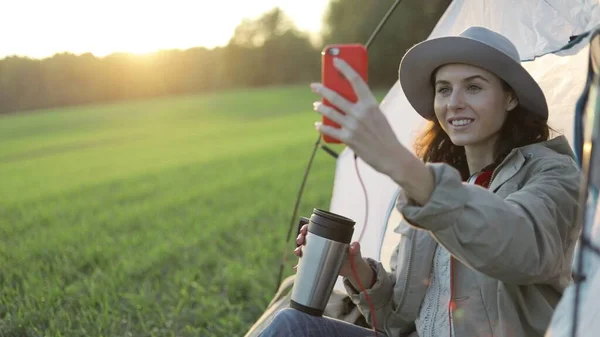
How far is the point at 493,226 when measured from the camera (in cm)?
129

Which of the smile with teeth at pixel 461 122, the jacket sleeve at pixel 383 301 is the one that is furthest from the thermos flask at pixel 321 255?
the smile with teeth at pixel 461 122

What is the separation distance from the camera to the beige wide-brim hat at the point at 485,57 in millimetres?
1744

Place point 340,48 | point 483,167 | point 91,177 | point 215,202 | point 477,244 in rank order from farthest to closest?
point 91,177 < point 215,202 < point 483,167 < point 340,48 < point 477,244

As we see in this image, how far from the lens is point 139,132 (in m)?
16.5

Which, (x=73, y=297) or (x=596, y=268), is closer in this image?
(x=596, y=268)

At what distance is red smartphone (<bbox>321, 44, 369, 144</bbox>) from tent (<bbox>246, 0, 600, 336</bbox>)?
2.96ft

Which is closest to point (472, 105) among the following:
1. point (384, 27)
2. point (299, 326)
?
point (299, 326)

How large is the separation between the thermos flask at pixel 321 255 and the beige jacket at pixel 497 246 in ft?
0.62

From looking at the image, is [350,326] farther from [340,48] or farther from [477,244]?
[340,48]

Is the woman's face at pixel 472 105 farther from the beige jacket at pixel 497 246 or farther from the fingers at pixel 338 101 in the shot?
the fingers at pixel 338 101

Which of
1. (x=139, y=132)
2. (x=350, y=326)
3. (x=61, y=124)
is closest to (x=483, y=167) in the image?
(x=350, y=326)

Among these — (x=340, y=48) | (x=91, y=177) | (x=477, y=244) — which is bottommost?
(x=91, y=177)

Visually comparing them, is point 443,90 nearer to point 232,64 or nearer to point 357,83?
point 357,83

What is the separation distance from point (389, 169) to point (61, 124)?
59.3 ft
